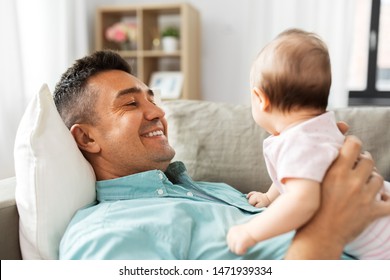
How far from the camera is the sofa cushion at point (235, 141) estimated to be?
1578 mm

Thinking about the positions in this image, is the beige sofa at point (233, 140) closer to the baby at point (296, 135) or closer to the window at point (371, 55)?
the baby at point (296, 135)

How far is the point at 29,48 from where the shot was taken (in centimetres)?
281

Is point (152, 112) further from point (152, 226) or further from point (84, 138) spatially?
point (152, 226)

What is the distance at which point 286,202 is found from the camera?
86 cm

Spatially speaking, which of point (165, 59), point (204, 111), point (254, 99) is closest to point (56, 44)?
point (165, 59)

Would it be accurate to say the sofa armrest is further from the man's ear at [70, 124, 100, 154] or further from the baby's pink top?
the baby's pink top

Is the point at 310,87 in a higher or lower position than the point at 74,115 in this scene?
higher

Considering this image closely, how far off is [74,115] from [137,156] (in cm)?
24

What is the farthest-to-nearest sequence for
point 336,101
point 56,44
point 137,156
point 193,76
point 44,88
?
point 193,76
point 336,101
point 56,44
point 137,156
point 44,88

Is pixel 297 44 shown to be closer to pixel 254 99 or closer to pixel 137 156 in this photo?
pixel 254 99

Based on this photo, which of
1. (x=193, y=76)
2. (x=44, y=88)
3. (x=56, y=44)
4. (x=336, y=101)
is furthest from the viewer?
(x=193, y=76)

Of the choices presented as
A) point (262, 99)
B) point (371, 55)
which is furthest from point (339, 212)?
point (371, 55)

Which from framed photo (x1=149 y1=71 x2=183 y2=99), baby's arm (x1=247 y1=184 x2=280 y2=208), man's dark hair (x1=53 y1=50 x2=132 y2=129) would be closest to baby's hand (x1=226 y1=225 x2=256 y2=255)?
baby's arm (x1=247 y1=184 x2=280 y2=208)

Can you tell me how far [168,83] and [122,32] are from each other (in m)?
0.54
